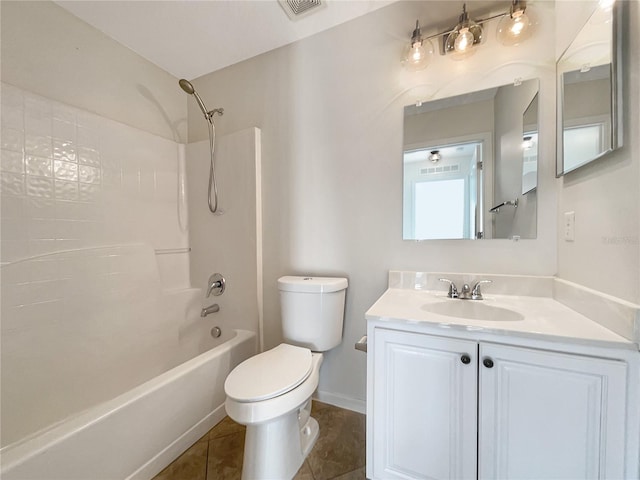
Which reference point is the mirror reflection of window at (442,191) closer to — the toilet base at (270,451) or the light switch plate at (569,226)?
the light switch plate at (569,226)

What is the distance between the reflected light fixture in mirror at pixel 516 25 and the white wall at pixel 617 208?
45 centimetres

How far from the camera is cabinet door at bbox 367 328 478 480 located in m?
0.81

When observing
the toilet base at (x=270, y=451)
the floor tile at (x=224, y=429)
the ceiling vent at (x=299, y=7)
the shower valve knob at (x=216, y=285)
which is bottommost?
the floor tile at (x=224, y=429)

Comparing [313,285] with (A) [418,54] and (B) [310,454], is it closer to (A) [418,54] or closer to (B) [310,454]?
(B) [310,454]

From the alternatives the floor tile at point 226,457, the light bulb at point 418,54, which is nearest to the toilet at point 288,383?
the floor tile at point 226,457

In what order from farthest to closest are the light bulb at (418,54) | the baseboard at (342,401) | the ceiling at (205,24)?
the baseboard at (342,401) < the ceiling at (205,24) < the light bulb at (418,54)

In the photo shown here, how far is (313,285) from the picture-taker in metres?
1.33

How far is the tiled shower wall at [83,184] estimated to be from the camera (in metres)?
→ 1.17

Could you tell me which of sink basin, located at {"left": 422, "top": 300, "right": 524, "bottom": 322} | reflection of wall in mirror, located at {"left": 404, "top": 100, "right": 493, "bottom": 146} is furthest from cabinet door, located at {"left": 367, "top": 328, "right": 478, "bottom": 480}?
reflection of wall in mirror, located at {"left": 404, "top": 100, "right": 493, "bottom": 146}

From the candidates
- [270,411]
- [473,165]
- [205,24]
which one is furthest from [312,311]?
[205,24]

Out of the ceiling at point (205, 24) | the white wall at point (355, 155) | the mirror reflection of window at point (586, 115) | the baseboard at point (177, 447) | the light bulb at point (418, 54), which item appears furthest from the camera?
the ceiling at point (205, 24)

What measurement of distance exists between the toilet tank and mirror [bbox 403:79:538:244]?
535 millimetres

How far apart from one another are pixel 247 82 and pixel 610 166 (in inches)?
78.2

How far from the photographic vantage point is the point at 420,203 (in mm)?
1329
